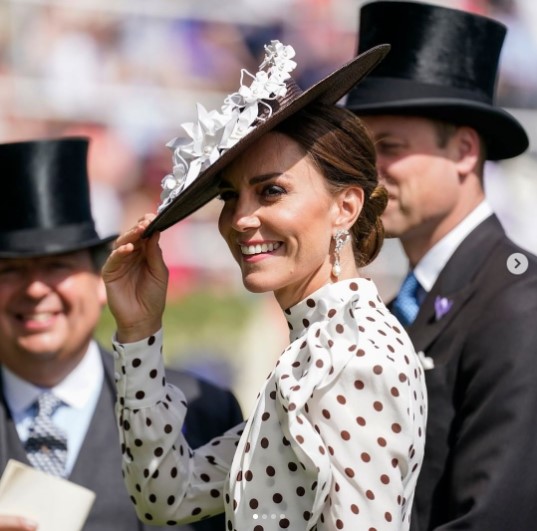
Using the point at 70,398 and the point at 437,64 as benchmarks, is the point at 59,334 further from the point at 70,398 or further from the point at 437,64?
the point at 437,64

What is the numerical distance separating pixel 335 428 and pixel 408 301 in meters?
1.26

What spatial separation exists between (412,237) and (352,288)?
1.02m

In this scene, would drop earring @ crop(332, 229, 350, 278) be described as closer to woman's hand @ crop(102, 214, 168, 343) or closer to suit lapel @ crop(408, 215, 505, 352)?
woman's hand @ crop(102, 214, 168, 343)

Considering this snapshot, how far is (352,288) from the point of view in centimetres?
255

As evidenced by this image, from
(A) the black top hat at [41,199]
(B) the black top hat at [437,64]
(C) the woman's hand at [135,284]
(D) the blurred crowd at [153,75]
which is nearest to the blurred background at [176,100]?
(D) the blurred crowd at [153,75]

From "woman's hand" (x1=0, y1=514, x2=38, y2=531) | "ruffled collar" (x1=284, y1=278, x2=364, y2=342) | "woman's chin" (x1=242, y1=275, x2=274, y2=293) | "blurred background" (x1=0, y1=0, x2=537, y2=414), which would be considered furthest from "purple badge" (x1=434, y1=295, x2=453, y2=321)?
"blurred background" (x1=0, y1=0, x2=537, y2=414)

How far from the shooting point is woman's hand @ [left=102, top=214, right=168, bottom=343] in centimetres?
273

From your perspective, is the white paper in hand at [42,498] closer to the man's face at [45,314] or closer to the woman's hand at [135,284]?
the woman's hand at [135,284]

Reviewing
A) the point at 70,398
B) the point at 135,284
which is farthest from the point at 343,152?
the point at 70,398

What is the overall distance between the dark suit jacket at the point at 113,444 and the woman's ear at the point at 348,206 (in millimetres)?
1206

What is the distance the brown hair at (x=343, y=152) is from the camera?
256 centimetres

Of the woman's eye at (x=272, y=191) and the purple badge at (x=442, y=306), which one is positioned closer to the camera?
the woman's eye at (x=272, y=191)

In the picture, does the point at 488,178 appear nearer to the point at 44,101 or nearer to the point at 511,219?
the point at 511,219

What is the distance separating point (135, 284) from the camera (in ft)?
9.16
